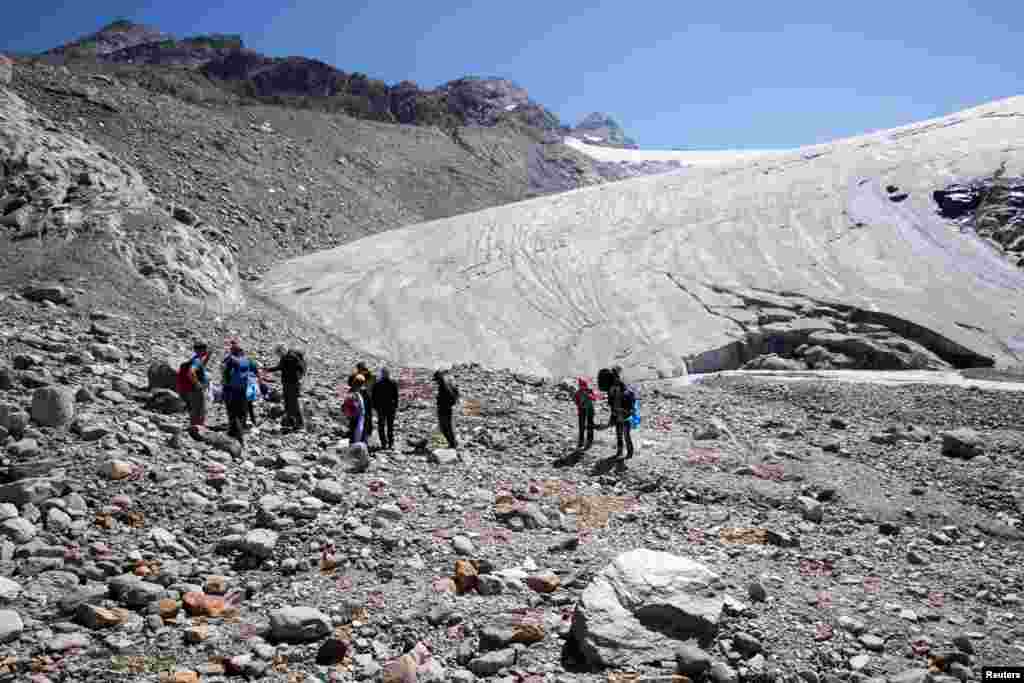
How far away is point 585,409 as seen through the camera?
403 inches

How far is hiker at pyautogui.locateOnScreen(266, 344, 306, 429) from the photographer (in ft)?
30.6

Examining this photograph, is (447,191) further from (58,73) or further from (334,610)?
(334,610)

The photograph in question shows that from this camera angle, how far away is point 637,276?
19188mm

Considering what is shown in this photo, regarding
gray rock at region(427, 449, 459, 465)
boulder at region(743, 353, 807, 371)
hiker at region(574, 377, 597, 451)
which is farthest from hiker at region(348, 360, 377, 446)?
boulder at region(743, 353, 807, 371)

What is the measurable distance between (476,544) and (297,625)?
220 cm

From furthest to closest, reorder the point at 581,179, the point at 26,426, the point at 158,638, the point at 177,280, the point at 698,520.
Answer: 1. the point at 581,179
2. the point at 177,280
3. the point at 698,520
4. the point at 26,426
5. the point at 158,638

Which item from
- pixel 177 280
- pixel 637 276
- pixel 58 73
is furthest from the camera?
pixel 58 73

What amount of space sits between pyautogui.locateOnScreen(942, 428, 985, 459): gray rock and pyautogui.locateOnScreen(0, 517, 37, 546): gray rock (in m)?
10.8

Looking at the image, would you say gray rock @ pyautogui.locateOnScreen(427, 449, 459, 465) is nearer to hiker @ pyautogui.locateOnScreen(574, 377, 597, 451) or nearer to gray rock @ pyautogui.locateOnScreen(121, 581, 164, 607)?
hiker @ pyautogui.locateOnScreen(574, 377, 597, 451)

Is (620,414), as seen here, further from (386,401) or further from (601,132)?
(601,132)

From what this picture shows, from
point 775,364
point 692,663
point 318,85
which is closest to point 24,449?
point 692,663

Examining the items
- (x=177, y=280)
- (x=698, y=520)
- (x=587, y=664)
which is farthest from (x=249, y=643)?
(x=177, y=280)

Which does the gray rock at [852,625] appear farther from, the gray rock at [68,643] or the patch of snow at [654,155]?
Answer: the patch of snow at [654,155]

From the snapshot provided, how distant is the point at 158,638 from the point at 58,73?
34936mm
